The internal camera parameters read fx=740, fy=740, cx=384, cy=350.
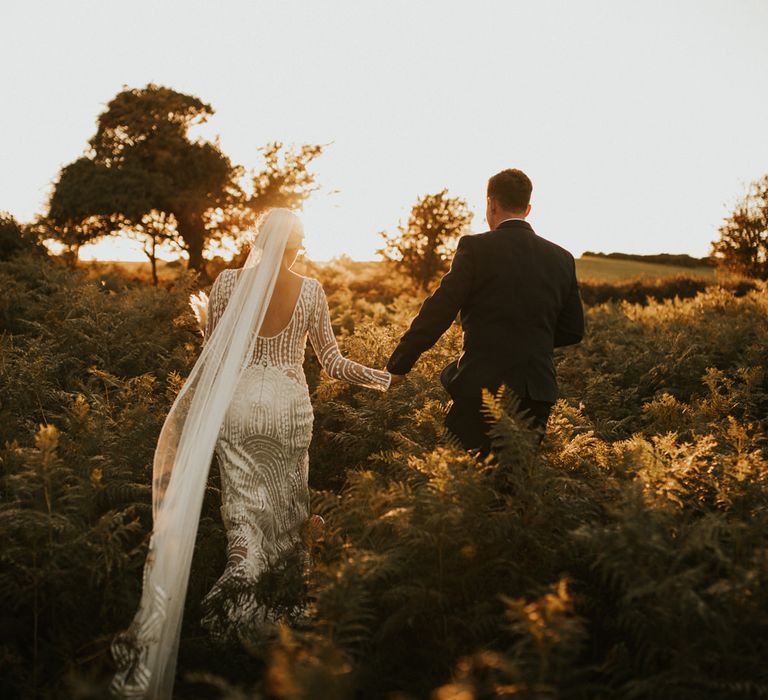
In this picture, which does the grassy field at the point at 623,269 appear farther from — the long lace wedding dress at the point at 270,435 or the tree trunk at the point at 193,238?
the long lace wedding dress at the point at 270,435

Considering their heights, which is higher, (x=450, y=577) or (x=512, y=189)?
(x=512, y=189)

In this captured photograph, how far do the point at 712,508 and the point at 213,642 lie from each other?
319 cm

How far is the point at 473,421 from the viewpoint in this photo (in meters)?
5.14

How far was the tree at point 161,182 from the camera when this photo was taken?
33781 mm

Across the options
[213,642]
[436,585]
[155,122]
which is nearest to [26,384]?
[213,642]

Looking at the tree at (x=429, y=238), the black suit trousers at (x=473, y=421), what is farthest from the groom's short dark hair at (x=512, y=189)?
the tree at (x=429, y=238)

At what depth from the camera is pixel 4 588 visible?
4.03m

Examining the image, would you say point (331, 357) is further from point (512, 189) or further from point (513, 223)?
point (512, 189)

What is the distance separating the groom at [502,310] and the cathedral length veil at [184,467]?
1.29 m

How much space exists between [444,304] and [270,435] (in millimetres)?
1657

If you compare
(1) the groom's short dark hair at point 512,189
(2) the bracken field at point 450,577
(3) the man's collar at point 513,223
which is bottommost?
(2) the bracken field at point 450,577

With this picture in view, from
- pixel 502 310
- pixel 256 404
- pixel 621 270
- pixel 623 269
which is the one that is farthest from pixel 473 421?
pixel 623 269

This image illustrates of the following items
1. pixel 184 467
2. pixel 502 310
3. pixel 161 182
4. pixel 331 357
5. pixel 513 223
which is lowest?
pixel 184 467

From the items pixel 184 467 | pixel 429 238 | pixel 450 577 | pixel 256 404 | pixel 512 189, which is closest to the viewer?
pixel 450 577
